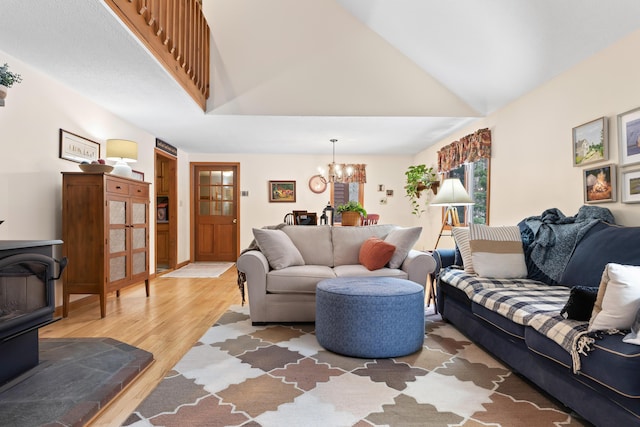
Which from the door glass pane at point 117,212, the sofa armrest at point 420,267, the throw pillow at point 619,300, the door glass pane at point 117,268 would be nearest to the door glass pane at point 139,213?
the door glass pane at point 117,212

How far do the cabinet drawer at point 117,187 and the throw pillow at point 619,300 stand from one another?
3.97 metres

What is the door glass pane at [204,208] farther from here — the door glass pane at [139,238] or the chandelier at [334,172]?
the door glass pane at [139,238]

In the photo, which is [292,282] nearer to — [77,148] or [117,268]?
[117,268]

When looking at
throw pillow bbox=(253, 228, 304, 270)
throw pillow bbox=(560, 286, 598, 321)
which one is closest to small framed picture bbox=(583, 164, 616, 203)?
throw pillow bbox=(560, 286, 598, 321)

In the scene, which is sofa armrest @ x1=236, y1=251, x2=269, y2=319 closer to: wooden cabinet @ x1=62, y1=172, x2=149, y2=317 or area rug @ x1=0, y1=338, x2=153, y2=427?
area rug @ x1=0, y1=338, x2=153, y2=427

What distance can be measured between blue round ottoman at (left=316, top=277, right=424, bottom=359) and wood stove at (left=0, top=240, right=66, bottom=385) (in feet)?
5.58

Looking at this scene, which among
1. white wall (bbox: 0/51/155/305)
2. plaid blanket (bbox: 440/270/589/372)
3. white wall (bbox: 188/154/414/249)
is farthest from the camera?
white wall (bbox: 188/154/414/249)

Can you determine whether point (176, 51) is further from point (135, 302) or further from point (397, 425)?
point (397, 425)

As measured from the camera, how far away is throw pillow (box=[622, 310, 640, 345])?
150 cm

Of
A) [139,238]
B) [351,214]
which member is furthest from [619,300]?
[139,238]

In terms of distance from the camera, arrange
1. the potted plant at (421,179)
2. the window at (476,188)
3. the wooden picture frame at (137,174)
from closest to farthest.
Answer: the window at (476,188) < the wooden picture frame at (137,174) < the potted plant at (421,179)

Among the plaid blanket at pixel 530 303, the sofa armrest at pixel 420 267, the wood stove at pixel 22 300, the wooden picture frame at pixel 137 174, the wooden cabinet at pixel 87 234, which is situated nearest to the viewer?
the plaid blanket at pixel 530 303

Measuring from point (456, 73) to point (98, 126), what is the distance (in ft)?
13.5

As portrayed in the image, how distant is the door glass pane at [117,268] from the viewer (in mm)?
3932
